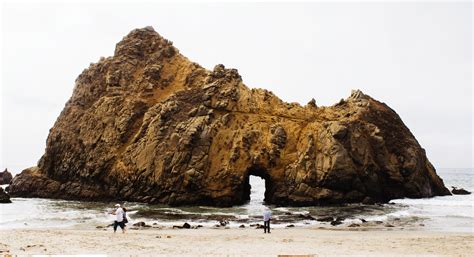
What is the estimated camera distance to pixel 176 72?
59.0 meters

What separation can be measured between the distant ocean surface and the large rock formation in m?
2.87

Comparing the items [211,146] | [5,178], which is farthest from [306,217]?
[5,178]

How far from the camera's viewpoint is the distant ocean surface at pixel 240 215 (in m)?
32.4

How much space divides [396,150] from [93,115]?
3499 cm

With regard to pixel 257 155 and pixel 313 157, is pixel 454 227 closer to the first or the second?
pixel 313 157

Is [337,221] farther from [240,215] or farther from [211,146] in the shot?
[211,146]

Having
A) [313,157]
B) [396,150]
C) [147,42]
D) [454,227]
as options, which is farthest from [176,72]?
[454,227]

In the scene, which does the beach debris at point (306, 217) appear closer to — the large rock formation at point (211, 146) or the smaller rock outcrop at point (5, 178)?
the large rock formation at point (211, 146)

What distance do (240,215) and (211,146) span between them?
37.4 ft

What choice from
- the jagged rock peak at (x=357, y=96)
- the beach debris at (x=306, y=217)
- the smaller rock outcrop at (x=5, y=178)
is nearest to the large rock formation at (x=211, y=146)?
the jagged rock peak at (x=357, y=96)

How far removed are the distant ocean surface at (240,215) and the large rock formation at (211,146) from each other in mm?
2874

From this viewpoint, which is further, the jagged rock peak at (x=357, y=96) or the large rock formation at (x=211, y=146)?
the jagged rock peak at (x=357, y=96)

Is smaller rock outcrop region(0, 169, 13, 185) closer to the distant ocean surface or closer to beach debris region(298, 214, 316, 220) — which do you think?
the distant ocean surface

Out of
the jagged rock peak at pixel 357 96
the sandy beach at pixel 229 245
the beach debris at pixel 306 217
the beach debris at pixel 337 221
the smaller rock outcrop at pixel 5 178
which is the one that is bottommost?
the sandy beach at pixel 229 245
